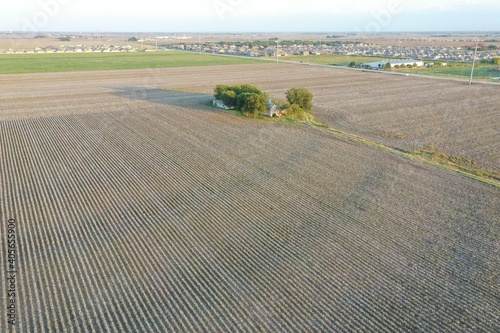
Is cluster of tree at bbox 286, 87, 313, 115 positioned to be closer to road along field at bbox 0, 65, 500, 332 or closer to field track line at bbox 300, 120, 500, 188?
field track line at bbox 300, 120, 500, 188

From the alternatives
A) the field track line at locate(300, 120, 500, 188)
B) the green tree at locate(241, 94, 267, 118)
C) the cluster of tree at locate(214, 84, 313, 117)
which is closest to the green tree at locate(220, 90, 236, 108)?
the cluster of tree at locate(214, 84, 313, 117)

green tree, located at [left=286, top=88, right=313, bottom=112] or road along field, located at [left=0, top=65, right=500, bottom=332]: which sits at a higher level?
green tree, located at [left=286, top=88, right=313, bottom=112]

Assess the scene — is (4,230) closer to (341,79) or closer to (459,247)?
(459,247)

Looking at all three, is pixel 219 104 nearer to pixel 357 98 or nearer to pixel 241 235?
Result: pixel 357 98

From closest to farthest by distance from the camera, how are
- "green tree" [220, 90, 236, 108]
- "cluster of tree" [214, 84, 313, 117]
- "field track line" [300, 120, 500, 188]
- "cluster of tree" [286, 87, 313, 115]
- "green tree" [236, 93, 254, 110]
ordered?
"field track line" [300, 120, 500, 188] → "cluster of tree" [214, 84, 313, 117] → "green tree" [236, 93, 254, 110] → "cluster of tree" [286, 87, 313, 115] → "green tree" [220, 90, 236, 108]

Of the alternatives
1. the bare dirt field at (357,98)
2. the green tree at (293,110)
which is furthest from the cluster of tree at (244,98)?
the bare dirt field at (357,98)

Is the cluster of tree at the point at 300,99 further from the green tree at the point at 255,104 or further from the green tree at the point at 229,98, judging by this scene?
the green tree at the point at 229,98
